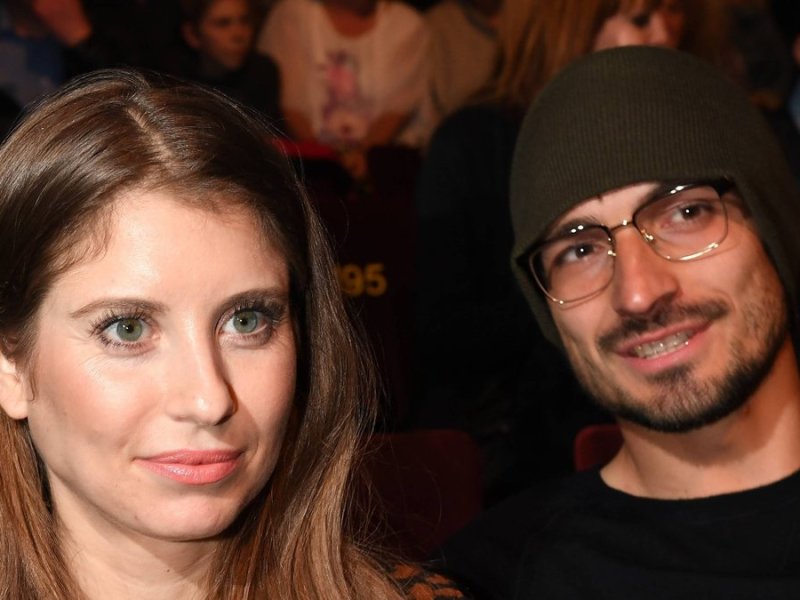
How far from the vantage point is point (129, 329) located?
61.6 inches

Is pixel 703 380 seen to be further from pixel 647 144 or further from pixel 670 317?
pixel 647 144

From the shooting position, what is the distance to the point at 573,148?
212 centimetres

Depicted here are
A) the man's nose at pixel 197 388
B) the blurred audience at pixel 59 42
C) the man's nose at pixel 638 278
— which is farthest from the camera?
the blurred audience at pixel 59 42

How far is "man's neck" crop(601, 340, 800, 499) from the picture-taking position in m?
2.08

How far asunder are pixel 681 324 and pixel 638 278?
0.10 m

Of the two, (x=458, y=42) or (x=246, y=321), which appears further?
(x=458, y=42)

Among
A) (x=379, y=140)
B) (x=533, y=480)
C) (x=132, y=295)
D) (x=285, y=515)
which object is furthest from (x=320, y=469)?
(x=379, y=140)

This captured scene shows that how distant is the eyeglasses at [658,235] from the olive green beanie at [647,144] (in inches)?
1.3

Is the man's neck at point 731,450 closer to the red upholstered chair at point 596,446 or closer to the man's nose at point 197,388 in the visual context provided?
the red upholstered chair at point 596,446

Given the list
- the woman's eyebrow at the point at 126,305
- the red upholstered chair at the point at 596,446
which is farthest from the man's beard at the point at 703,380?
the woman's eyebrow at the point at 126,305

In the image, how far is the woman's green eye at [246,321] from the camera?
5.35 ft

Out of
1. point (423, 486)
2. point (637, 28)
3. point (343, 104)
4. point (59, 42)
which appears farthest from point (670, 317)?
point (343, 104)

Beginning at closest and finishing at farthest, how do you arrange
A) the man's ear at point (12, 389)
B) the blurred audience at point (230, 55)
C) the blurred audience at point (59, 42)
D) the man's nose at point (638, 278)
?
1. the man's ear at point (12, 389)
2. the man's nose at point (638, 278)
3. the blurred audience at point (59, 42)
4. the blurred audience at point (230, 55)

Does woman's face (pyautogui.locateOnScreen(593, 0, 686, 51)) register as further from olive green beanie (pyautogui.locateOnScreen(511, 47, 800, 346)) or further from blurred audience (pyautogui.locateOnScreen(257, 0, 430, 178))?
blurred audience (pyautogui.locateOnScreen(257, 0, 430, 178))
